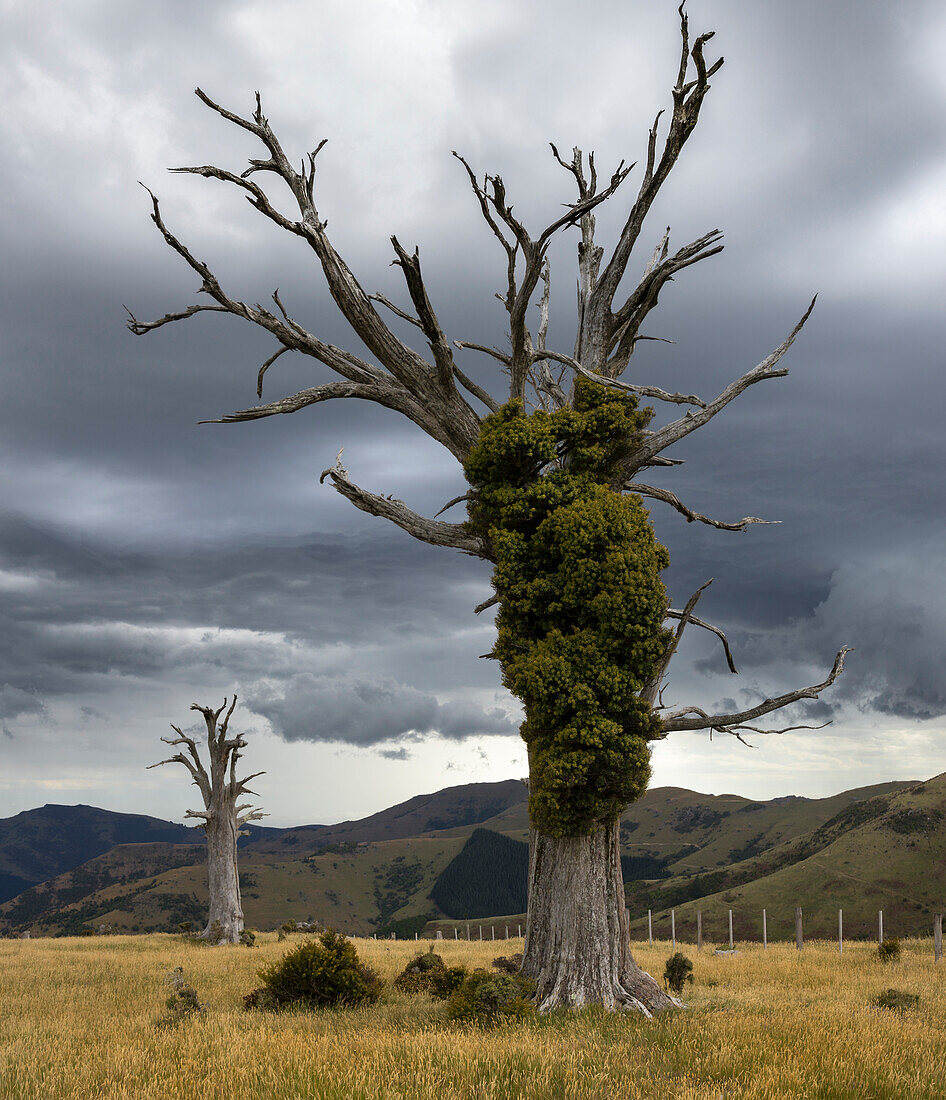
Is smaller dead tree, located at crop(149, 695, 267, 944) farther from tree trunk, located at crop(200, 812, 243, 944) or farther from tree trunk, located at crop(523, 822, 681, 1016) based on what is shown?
tree trunk, located at crop(523, 822, 681, 1016)

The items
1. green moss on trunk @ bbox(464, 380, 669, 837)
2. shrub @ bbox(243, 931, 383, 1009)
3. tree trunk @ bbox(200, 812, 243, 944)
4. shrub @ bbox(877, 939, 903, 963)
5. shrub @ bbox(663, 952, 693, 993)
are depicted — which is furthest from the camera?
tree trunk @ bbox(200, 812, 243, 944)

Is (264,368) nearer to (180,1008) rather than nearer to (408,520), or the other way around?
(408,520)

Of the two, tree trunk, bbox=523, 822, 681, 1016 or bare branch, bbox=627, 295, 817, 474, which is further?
bare branch, bbox=627, 295, 817, 474

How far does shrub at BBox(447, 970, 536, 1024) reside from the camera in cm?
1299

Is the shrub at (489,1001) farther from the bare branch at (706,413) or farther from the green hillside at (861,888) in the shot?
the green hillside at (861,888)

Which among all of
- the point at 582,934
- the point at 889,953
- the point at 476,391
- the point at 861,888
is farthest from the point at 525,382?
the point at 861,888

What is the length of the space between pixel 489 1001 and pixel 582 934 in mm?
2160

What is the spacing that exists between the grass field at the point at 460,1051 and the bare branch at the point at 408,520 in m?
8.71

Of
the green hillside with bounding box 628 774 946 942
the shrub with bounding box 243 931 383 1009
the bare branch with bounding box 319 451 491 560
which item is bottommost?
the green hillside with bounding box 628 774 946 942

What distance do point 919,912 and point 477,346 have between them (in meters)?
107

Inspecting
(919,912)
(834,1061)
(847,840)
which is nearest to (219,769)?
(834,1061)

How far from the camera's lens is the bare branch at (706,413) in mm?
17953

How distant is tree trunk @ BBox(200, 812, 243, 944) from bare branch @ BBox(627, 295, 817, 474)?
1167 inches

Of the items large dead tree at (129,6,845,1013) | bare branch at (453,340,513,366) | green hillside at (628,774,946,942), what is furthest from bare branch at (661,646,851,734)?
green hillside at (628,774,946,942)
